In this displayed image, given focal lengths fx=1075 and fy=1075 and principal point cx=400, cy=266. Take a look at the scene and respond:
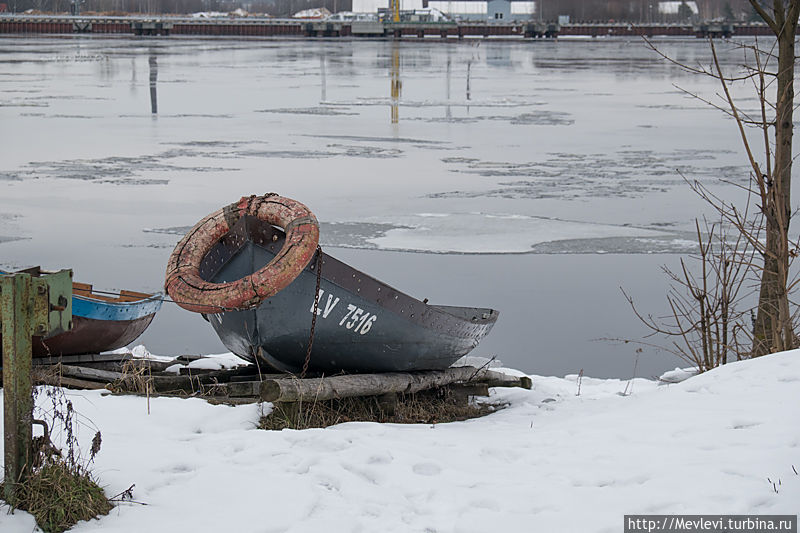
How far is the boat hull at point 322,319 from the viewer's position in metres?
6.93

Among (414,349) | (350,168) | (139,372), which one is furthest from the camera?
(350,168)

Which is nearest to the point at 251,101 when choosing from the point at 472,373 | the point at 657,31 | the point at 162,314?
the point at 162,314

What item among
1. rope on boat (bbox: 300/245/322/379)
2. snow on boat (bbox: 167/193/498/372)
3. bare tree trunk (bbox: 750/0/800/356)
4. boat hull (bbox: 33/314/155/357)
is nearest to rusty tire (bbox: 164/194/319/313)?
snow on boat (bbox: 167/193/498/372)

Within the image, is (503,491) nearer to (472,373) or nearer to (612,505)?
(612,505)

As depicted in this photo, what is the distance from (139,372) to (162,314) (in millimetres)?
3431

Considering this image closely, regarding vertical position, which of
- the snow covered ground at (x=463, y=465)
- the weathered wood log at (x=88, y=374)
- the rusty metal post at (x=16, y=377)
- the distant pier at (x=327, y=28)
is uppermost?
the distant pier at (x=327, y=28)

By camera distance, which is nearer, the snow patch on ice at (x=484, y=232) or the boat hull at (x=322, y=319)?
the boat hull at (x=322, y=319)

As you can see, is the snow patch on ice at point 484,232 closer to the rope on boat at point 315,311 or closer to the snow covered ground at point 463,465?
the rope on boat at point 315,311

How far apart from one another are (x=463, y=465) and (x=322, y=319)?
6.61 ft

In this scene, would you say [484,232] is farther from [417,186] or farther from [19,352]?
[19,352]

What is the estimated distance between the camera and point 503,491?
484 cm

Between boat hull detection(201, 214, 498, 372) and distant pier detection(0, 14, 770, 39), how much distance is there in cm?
9845

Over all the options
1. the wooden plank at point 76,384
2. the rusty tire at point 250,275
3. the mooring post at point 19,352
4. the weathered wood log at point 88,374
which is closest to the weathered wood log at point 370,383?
Answer: the rusty tire at point 250,275

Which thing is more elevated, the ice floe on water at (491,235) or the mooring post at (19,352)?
the mooring post at (19,352)
